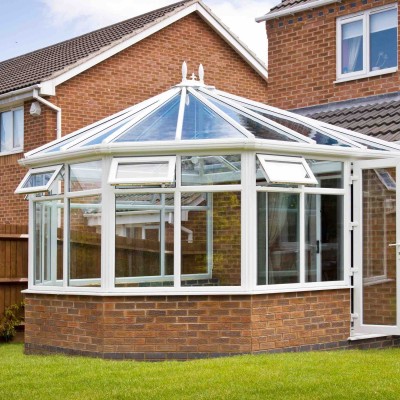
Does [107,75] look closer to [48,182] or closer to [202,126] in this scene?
[48,182]

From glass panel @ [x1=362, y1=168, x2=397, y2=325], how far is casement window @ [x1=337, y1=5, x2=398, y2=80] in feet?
12.6

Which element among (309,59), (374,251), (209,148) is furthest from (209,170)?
(309,59)

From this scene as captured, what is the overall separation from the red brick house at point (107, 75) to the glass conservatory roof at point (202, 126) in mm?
7142

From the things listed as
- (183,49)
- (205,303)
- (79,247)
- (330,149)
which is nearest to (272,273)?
(205,303)

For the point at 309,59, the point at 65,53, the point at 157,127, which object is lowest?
the point at 157,127

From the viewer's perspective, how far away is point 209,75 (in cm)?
2350

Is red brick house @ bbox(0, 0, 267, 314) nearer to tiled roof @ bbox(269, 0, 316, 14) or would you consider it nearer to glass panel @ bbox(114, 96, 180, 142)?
tiled roof @ bbox(269, 0, 316, 14)

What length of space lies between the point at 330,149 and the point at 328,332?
240 centimetres

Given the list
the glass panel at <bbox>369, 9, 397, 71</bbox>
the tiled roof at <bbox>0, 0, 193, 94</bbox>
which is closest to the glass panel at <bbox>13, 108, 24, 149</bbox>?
the tiled roof at <bbox>0, 0, 193, 94</bbox>

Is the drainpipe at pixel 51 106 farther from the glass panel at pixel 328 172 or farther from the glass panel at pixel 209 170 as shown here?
the glass panel at pixel 328 172

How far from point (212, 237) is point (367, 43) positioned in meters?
6.22

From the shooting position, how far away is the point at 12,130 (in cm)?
2161

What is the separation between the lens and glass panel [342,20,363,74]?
54.1 feet

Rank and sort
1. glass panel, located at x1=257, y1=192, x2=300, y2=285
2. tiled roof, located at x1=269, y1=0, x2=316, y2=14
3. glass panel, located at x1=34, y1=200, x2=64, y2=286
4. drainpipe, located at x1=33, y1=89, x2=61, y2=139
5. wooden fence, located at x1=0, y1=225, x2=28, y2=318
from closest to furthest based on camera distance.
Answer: glass panel, located at x1=257, y1=192, x2=300, y2=285, glass panel, located at x1=34, y1=200, x2=64, y2=286, wooden fence, located at x1=0, y1=225, x2=28, y2=318, tiled roof, located at x1=269, y1=0, x2=316, y2=14, drainpipe, located at x1=33, y1=89, x2=61, y2=139
